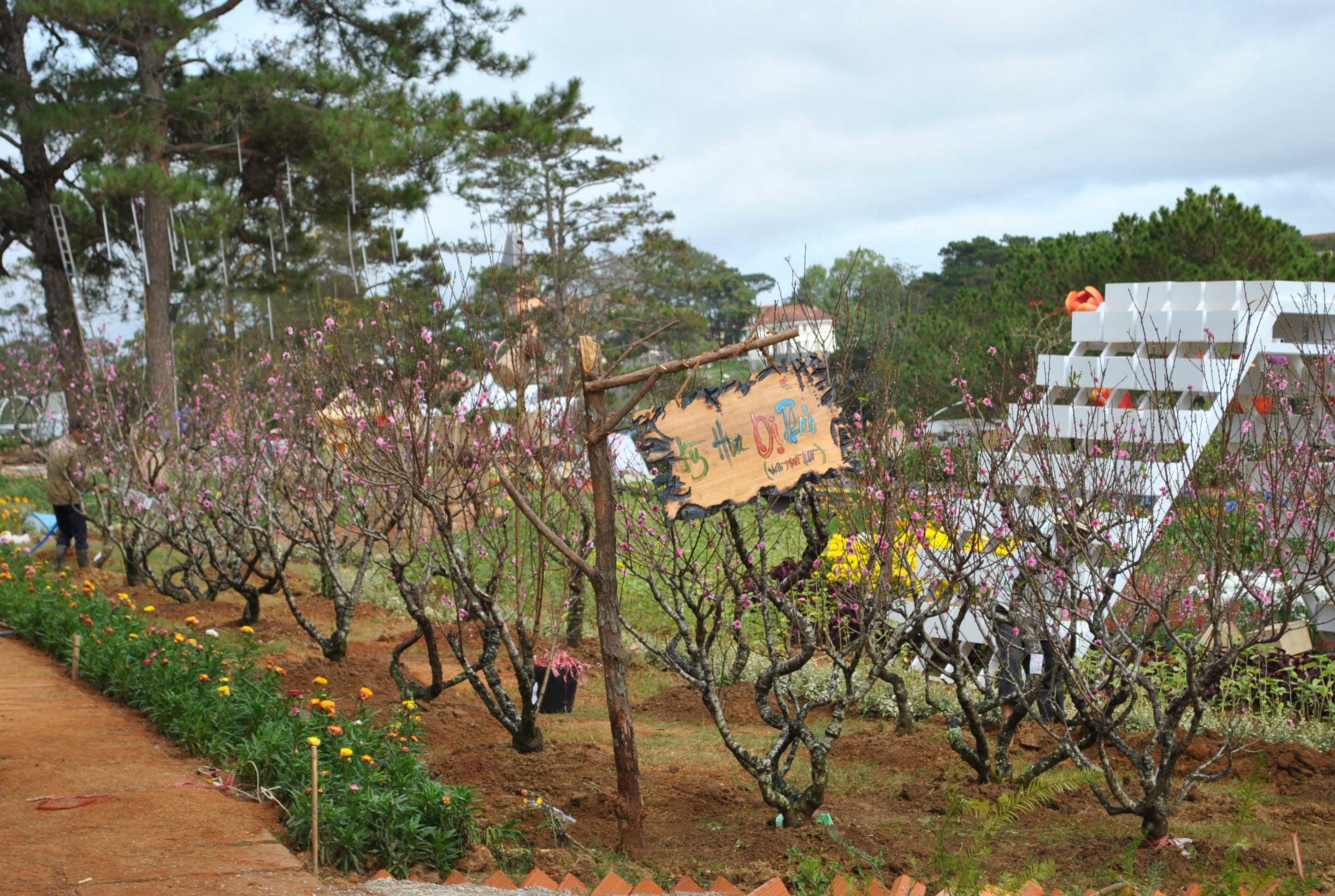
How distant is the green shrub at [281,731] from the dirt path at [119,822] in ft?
0.53

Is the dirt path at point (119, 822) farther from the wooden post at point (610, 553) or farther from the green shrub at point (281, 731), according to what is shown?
the wooden post at point (610, 553)

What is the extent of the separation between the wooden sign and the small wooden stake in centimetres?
177

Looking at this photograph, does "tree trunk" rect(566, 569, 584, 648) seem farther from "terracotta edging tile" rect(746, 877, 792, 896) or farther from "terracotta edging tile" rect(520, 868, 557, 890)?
"terracotta edging tile" rect(746, 877, 792, 896)

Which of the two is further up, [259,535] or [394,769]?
[259,535]

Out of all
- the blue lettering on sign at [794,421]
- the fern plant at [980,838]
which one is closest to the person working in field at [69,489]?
the blue lettering on sign at [794,421]

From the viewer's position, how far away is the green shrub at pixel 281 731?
435 centimetres

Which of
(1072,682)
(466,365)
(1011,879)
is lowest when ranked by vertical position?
(1011,879)

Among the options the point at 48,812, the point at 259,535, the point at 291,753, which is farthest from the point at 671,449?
the point at 259,535

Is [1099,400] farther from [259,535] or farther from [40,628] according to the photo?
[40,628]

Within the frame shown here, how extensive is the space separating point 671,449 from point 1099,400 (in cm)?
335

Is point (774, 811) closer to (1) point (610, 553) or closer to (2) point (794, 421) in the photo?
(1) point (610, 553)

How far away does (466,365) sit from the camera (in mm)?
8852

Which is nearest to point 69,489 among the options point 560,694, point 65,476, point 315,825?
point 65,476

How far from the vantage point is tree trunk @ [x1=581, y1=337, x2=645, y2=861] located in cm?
456
